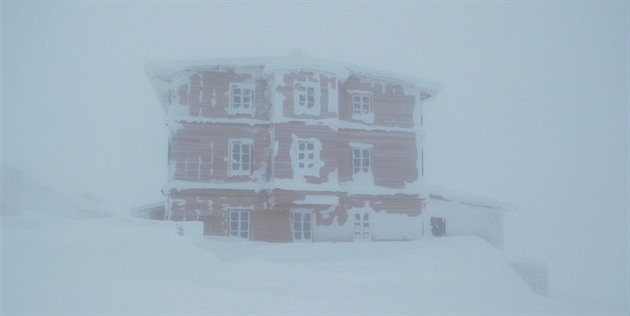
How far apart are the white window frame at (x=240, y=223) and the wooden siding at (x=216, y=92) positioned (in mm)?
5376

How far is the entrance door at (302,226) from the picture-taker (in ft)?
86.4

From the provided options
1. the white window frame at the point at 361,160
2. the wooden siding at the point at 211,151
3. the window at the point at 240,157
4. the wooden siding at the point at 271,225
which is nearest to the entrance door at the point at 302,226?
the wooden siding at the point at 271,225

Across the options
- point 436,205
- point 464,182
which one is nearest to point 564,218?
point 464,182

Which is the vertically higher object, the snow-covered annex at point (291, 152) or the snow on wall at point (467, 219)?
the snow-covered annex at point (291, 152)

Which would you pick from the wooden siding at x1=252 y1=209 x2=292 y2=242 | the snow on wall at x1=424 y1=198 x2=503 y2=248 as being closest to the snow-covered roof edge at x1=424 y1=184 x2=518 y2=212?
the snow on wall at x1=424 y1=198 x2=503 y2=248

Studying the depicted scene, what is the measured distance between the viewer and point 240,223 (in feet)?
85.9

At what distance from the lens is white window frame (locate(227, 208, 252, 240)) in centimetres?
2606

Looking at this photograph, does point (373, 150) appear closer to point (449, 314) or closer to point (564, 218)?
point (449, 314)

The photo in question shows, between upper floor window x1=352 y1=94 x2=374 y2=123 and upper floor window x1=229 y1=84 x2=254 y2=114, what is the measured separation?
6027mm

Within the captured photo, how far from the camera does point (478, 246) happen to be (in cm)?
2259

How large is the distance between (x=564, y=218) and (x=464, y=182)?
135ft

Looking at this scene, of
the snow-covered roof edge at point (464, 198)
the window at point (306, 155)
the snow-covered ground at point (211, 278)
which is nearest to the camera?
the snow-covered ground at point (211, 278)

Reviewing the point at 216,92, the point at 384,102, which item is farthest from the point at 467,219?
the point at 216,92

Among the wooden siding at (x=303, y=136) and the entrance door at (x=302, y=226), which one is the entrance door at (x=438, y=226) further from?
the entrance door at (x=302, y=226)
